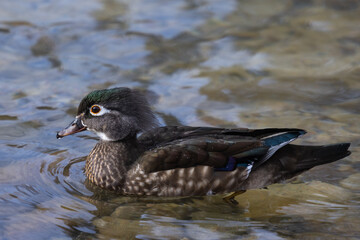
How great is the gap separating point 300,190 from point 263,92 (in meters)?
2.53

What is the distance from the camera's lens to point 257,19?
35.8ft

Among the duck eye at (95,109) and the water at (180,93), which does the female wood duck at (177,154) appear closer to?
the duck eye at (95,109)

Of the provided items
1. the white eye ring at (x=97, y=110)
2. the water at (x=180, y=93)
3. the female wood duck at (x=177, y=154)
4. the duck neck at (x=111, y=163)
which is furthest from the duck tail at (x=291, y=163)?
the white eye ring at (x=97, y=110)

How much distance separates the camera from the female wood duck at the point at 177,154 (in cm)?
588

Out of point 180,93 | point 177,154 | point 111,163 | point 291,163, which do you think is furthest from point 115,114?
point 180,93

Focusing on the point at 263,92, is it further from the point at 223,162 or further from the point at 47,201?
the point at 47,201

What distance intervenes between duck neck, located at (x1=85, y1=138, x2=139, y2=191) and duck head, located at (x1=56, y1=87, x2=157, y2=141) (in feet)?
0.48

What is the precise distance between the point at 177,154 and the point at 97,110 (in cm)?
93

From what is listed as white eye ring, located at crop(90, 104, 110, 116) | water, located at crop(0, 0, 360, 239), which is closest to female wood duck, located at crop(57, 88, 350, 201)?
white eye ring, located at crop(90, 104, 110, 116)

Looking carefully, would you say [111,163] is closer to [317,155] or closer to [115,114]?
[115,114]

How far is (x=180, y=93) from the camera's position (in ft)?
27.0

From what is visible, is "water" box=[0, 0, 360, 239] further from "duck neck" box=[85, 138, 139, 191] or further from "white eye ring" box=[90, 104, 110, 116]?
"white eye ring" box=[90, 104, 110, 116]

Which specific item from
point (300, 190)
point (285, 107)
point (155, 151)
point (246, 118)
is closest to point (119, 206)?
point (155, 151)

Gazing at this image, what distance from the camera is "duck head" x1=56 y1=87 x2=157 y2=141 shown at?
6.13 metres
